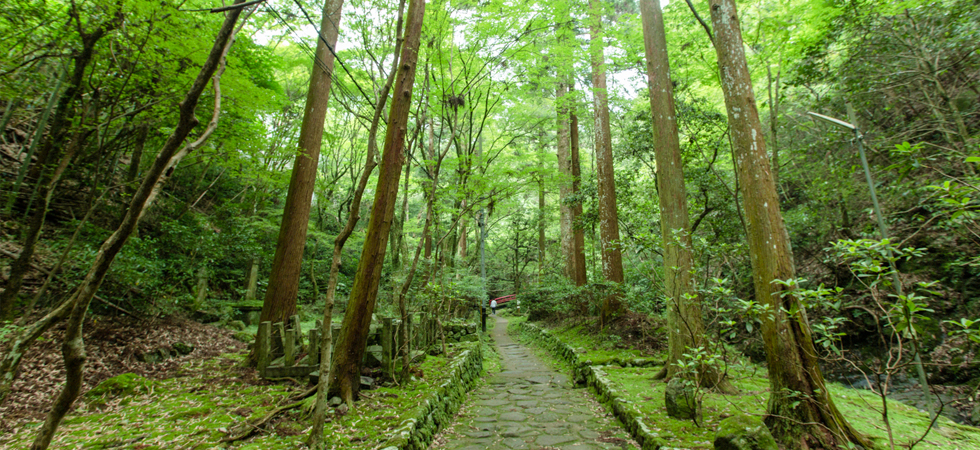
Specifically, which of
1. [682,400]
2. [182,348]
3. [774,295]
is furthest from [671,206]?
[182,348]

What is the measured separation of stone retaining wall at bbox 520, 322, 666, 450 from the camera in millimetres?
3824

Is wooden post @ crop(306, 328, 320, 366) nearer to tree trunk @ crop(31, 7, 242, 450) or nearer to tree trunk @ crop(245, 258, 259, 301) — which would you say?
tree trunk @ crop(31, 7, 242, 450)

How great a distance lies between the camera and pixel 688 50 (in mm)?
8102

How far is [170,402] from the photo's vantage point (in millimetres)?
4613

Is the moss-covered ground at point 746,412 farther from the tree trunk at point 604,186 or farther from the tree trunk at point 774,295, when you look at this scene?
the tree trunk at point 604,186

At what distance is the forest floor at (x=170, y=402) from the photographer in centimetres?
355

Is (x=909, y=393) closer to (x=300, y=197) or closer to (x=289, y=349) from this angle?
(x=289, y=349)

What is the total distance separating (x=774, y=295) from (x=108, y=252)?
14.9ft

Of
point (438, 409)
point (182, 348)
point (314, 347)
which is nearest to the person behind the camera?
point (438, 409)

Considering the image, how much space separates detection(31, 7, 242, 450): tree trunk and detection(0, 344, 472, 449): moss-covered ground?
1490 mm

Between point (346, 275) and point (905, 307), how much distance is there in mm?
17073

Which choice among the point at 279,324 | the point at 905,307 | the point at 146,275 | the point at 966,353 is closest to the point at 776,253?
the point at 905,307

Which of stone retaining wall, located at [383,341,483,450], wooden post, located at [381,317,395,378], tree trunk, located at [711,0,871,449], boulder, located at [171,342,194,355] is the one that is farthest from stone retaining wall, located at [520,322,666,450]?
boulder, located at [171,342,194,355]

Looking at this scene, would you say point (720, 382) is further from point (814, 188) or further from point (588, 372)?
point (814, 188)
